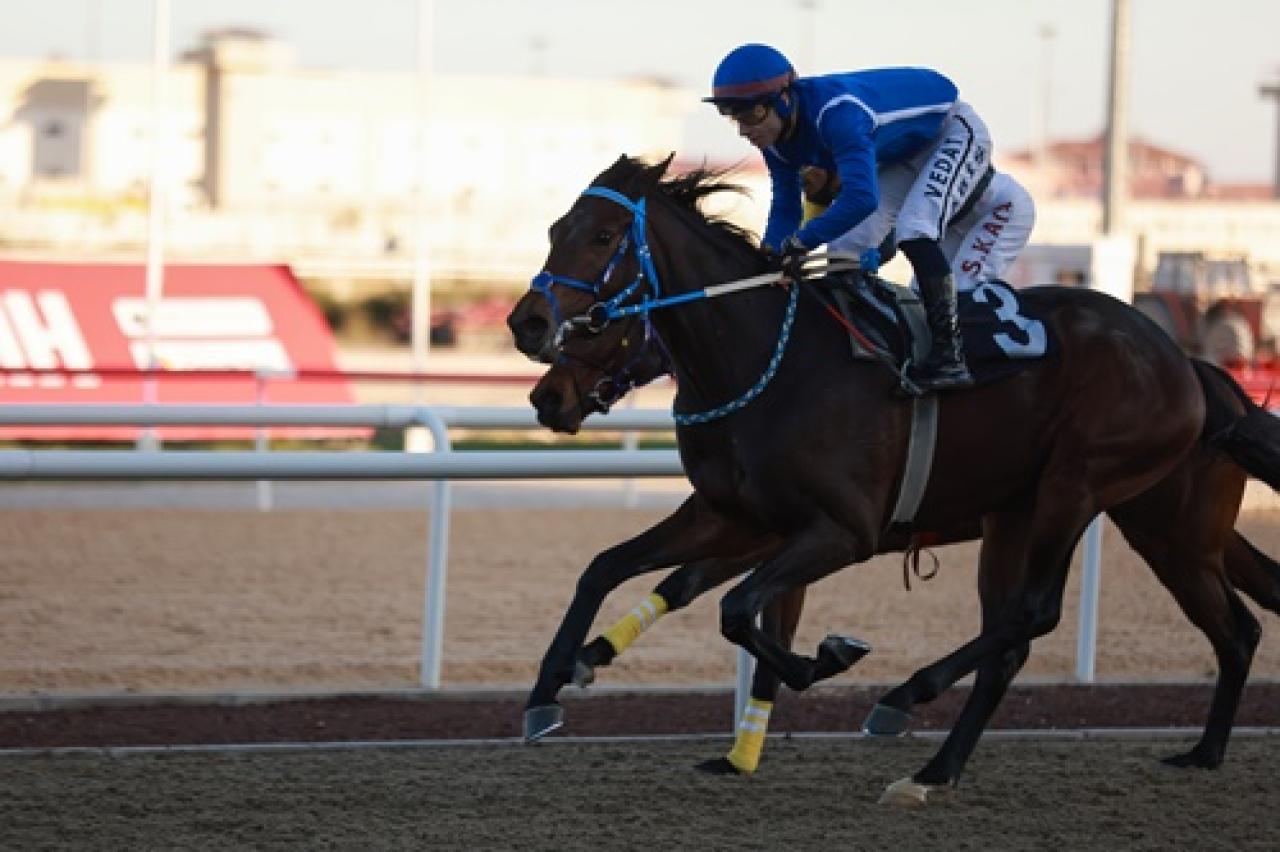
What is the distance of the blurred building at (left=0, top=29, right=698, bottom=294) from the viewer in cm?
4312

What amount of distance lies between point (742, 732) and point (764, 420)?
857mm

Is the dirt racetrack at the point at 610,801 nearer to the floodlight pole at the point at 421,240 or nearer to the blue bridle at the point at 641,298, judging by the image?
the blue bridle at the point at 641,298

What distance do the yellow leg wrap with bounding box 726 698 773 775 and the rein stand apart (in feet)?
2.56

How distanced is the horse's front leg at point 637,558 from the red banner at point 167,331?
27.2 feet

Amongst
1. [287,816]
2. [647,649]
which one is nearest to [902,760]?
[287,816]

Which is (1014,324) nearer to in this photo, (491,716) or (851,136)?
(851,136)

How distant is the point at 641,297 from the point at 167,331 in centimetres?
1028

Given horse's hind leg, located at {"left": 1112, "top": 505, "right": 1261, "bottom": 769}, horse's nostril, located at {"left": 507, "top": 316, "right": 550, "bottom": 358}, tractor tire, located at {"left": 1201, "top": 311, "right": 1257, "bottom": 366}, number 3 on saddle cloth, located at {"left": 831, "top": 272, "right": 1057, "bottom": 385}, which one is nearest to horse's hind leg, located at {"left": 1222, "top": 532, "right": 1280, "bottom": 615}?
horse's hind leg, located at {"left": 1112, "top": 505, "right": 1261, "bottom": 769}

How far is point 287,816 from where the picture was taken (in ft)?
15.7

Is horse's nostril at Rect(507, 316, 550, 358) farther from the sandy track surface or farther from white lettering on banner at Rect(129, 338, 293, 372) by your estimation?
white lettering on banner at Rect(129, 338, 293, 372)

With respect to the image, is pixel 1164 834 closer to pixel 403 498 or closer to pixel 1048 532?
pixel 1048 532

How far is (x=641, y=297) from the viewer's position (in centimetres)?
510

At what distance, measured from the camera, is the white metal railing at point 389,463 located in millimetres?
6039

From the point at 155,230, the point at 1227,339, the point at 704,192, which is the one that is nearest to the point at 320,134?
the point at 1227,339
